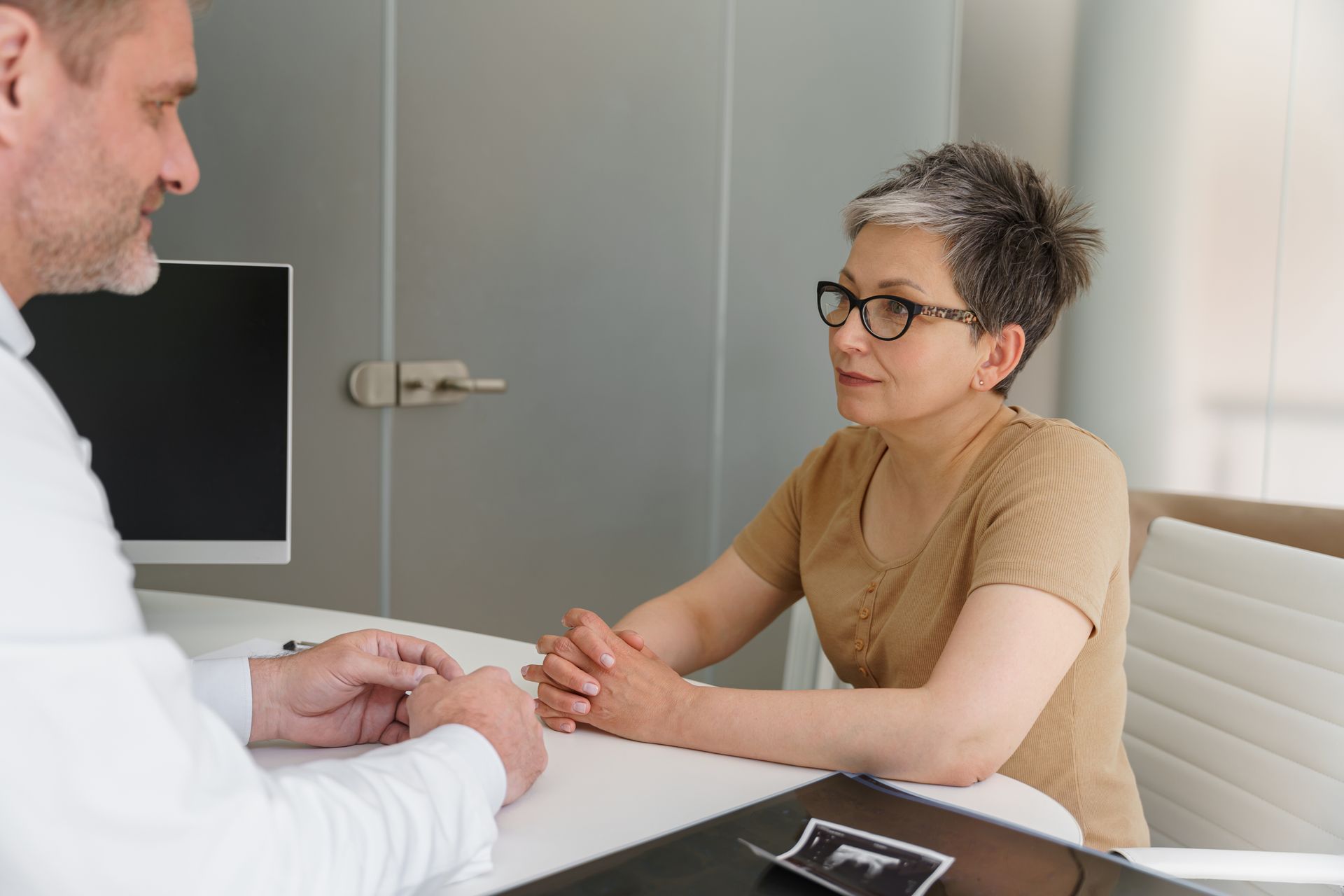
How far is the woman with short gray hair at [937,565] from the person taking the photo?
3.91 ft

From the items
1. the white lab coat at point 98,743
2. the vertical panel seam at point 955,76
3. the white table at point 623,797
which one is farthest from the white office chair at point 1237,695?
the vertical panel seam at point 955,76

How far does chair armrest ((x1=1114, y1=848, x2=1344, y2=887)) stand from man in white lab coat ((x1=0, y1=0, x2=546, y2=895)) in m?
0.66

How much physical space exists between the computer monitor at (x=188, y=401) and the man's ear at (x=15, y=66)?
820mm

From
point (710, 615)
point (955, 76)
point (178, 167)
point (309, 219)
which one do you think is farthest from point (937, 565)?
point (955, 76)

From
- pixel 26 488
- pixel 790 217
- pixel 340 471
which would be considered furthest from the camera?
pixel 790 217

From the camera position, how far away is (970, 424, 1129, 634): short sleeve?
→ 4.12 feet

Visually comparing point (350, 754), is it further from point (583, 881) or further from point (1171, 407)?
point (1171, 407)

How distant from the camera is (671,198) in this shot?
3.19 meters

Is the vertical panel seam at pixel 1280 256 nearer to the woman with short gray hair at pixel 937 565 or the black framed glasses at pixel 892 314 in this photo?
the woman with short gray hair at pixel 937 565

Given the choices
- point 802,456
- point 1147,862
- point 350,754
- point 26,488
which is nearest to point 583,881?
point 350,754

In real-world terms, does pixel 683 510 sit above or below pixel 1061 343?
below

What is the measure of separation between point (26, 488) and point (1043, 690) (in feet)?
3.28

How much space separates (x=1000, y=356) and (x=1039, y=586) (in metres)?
0.44

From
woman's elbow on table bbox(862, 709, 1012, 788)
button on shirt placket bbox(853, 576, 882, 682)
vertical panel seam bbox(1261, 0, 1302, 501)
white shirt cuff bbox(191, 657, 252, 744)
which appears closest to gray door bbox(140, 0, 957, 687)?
vertical panel seam bbox(1261, 0, 1302, 501)
